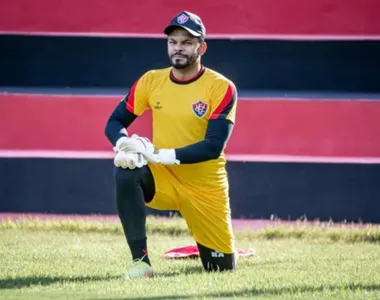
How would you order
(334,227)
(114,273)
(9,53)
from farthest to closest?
(9,53), (334,227), (114,273)

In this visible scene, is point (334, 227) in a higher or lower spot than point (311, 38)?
lower

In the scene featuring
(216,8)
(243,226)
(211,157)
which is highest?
(216,8)

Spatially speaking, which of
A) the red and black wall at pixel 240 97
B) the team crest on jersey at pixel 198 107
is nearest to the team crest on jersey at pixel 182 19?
the team crest on jersey at pixel 198 107

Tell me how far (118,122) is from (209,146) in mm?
520

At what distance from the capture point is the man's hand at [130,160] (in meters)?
5.73

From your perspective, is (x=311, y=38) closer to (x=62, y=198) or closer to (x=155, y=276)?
(x=62, y=198)

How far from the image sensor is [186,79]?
6.03 metres

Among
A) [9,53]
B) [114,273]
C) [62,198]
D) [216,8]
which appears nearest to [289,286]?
[114,273]

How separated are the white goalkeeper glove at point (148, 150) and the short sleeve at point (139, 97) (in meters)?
0.36

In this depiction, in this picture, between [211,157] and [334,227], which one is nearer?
[211,157]

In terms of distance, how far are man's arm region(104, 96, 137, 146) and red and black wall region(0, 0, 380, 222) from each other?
2.46 m

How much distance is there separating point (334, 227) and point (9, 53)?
9.73ft

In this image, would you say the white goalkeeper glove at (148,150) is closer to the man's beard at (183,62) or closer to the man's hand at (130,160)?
the man's hand at (130,160)

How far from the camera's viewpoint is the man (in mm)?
5809
